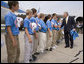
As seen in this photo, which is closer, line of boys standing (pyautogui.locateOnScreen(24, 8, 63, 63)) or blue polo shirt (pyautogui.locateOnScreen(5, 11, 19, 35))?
blue polo shirt (pyautogui.locateOnScreen(5, 11, 19, 35))

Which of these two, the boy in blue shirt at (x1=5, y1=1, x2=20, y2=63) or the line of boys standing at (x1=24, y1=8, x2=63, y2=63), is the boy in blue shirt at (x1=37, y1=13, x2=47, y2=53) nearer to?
the line of boys standing at (x1=24, y1=8, x2=63, y2=63)

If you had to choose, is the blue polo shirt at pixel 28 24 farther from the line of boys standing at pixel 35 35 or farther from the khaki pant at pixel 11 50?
the khaki pant at pixel 11 50

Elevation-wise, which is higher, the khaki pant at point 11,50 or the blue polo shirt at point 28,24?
the blue polo shirt at point 28,24

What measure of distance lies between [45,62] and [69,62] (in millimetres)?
773

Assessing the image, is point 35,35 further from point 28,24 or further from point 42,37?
point 42,37

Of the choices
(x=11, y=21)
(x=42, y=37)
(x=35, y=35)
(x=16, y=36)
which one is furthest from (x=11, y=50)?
(x=42, y=37)

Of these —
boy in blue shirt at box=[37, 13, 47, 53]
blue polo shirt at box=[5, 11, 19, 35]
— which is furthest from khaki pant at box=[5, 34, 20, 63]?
boy in blue shirt at box=[37, 13, 47, 53]

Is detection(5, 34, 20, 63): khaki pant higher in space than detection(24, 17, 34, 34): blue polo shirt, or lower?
lower

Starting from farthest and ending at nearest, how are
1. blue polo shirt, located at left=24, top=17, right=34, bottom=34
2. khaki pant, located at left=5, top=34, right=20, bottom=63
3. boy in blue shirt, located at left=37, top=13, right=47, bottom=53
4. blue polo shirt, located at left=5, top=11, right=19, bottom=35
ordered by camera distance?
boy in blue shirt, located at left=37, top=13, right=47, bottom=53 < blue polo shirt, located at left=24, top=17, right=34, bottom=34 < khaki pant, located at left=5, top=34, right=20, bottom=63 < blue polo shirt, located at left=5, top=11, right=19, bottom=35

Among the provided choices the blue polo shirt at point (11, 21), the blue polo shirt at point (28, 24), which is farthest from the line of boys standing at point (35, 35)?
the blue polo shirt at point (11, 21)

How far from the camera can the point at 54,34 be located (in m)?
7.66

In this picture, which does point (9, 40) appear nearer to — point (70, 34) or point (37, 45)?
point (37, 45)

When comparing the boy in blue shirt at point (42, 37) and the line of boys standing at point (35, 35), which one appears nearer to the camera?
the line of boys standing at point (35, 35)

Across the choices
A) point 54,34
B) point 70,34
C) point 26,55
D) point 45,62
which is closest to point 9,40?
point 26,55
